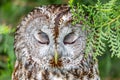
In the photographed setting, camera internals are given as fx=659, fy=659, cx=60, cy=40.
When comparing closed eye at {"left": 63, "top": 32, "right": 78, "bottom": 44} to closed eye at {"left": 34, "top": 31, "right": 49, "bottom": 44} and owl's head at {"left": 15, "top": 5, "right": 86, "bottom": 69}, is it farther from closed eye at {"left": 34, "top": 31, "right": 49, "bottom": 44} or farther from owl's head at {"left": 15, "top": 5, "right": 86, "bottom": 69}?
closed eye at {"left": 34, "top": 31, "right": 49, "bottom": 44}

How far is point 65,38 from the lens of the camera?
15.1ft

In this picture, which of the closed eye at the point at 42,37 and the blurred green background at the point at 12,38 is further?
the blurred green background at the point at 12,38

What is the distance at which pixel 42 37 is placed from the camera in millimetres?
4711

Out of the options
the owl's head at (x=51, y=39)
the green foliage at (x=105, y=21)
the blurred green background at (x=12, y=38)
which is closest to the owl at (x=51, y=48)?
the owl's head at (x=51, y=39)

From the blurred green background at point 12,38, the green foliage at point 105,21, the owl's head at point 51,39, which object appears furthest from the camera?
the blurred green background at point 12,38

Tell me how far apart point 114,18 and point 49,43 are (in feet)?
2.07

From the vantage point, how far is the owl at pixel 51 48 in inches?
181

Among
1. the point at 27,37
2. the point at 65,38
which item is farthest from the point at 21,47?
the point at 65,38

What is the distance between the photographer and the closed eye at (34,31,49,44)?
467 cm

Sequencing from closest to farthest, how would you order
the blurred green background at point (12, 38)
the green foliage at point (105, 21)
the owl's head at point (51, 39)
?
the green foliage at point (105, 21), the owl's head at point (51, 39), the blurred green background at point (12, 38)

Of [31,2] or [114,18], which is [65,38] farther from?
[31,2]

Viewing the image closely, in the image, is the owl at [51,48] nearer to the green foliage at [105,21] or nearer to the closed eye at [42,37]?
the closed eye at [42,37]

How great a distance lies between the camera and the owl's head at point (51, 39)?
15.0 feet

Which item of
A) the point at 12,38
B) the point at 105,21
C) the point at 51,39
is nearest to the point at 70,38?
the point at 51,39
